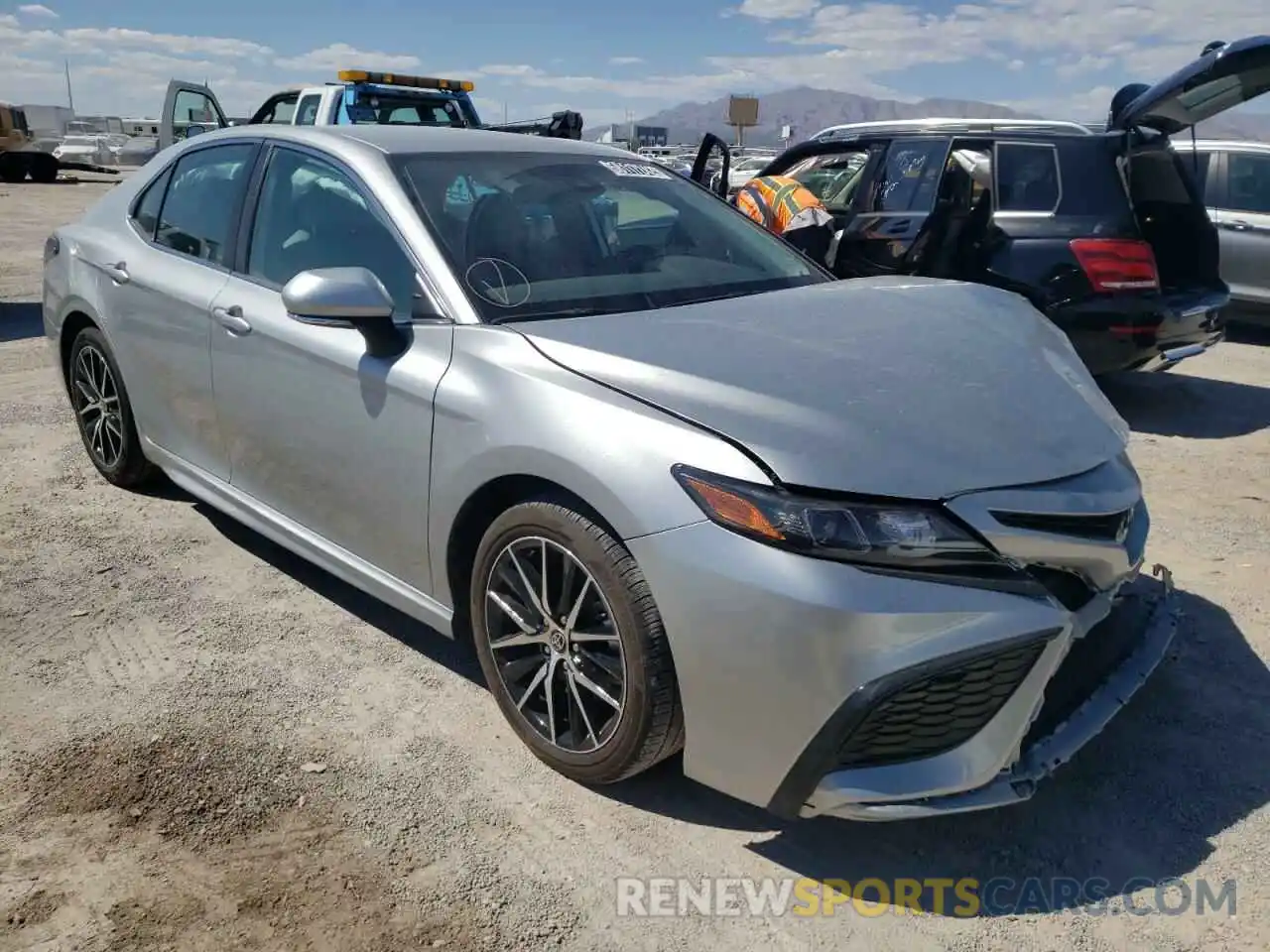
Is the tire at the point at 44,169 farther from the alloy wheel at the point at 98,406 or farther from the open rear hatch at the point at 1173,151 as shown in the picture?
the open rear hatch at the point at 1173,151

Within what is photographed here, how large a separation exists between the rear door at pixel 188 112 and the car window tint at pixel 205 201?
32.6 feet

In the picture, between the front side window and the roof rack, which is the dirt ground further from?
the front side window

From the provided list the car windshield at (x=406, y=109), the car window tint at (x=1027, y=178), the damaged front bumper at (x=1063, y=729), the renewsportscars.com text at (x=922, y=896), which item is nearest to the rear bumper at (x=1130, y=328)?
the car window tint at (x=1027, y=178)

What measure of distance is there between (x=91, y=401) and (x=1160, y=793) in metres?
4.43

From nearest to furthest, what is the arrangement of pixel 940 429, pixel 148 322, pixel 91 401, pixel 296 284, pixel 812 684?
pixel 812 684, pixel 940 429, pixel 296 284, pixel 148 322, pixel 91 401

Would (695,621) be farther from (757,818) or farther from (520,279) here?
(520,279)

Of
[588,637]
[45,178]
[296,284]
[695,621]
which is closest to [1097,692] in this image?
[695,621]

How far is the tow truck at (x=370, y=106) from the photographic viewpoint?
35.4ft

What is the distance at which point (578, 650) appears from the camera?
266cm

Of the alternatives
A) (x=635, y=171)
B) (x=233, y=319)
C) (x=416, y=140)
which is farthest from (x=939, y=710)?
(x=233, y=319)

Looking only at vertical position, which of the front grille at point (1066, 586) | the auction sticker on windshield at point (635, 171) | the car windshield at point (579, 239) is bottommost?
the front grille at point (1066, 586)

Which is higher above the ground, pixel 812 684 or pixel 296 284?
pixel 296 284

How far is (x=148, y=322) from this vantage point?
405cm

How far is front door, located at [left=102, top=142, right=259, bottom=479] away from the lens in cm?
379
